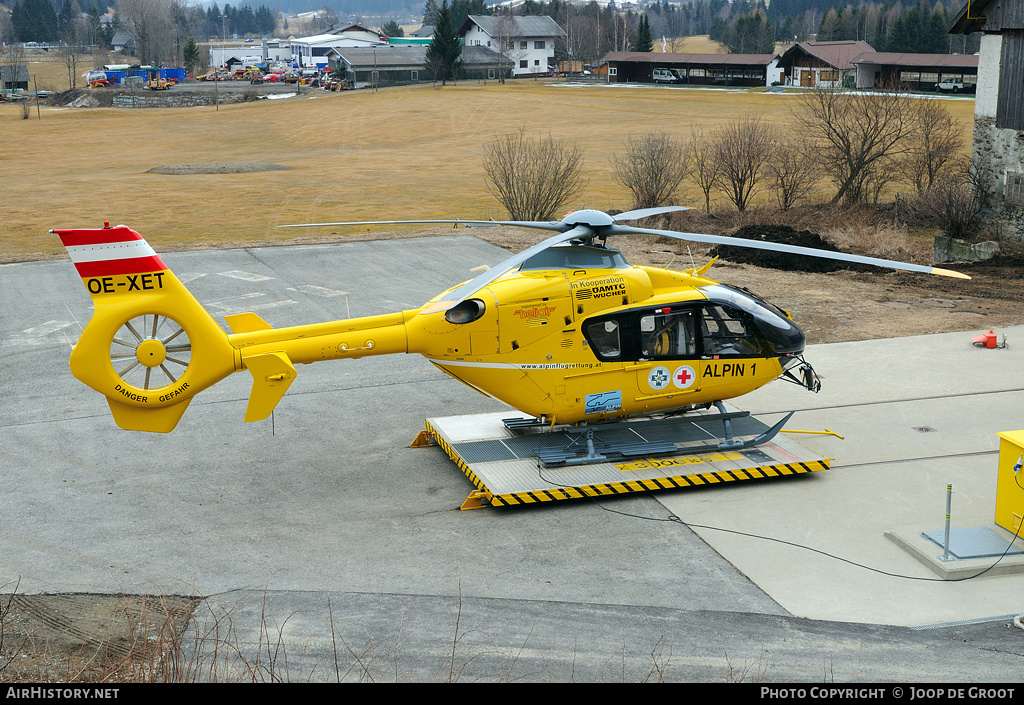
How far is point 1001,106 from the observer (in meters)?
28.1

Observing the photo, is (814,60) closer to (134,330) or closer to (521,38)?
(521,38)

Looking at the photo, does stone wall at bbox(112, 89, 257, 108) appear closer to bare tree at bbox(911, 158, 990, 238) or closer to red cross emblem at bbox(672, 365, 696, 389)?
bare tree at bbox(911, 158, 990, 238)

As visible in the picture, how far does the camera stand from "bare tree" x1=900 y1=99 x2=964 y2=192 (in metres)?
36.7

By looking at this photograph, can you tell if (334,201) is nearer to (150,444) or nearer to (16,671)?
(150,444)

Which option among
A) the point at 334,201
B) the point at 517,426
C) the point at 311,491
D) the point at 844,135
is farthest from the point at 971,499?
the point at 334,201

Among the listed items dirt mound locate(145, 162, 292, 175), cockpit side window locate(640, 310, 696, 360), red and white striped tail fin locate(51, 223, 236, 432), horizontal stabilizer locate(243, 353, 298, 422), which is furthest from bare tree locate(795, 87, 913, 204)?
dirt mound locate(145, 162, 292, 175)

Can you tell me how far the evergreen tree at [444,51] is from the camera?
364 ft

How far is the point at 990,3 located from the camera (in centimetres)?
2742

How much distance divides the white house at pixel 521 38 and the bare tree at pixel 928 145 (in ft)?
330

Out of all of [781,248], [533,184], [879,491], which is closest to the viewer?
[781,248]

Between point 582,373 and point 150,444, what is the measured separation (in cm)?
722

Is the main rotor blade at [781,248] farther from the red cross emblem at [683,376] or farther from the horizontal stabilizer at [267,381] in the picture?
the horizontal stabilizer at [267,381]

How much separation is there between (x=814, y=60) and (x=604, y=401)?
106 meters

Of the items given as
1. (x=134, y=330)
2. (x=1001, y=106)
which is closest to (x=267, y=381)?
(x=134, y=330)
